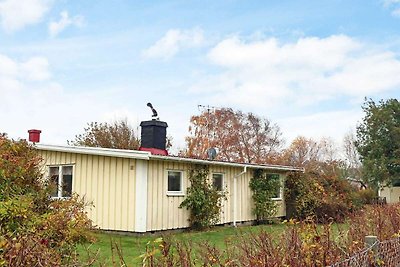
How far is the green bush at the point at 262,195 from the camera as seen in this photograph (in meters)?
18.8

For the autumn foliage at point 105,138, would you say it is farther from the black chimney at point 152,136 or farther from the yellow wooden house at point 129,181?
the yellow wooden house at point 129,181

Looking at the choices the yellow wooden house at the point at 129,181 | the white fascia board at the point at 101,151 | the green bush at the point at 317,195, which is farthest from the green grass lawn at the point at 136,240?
the green bush at the point at 317,195

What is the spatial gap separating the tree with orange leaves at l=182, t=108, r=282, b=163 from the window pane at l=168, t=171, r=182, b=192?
2254 centimetres

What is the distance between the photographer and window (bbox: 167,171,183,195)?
584 inches

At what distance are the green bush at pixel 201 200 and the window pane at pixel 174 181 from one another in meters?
0.35

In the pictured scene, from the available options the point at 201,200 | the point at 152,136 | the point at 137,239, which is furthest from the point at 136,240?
the point at 152,136

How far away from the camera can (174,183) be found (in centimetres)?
1508

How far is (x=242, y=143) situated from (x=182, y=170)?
82.3 ft

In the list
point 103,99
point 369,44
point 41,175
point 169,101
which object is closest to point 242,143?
point 169,101

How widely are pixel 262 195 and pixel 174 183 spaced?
5.02 meters

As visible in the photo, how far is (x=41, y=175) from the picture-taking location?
7105mm

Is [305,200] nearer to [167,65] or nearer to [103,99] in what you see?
[167,65]

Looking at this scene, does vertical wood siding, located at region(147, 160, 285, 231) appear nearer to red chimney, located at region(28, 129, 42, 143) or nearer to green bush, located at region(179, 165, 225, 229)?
green bush, located at region(179, 165, 225, 229)

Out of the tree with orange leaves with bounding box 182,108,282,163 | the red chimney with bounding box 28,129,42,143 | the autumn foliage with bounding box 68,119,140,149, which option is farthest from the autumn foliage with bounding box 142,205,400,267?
the tree with orange leaves with bounding box 182,108,282,163
